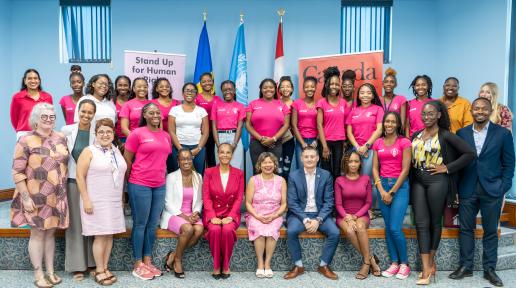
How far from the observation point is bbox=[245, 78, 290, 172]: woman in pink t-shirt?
4.18 m

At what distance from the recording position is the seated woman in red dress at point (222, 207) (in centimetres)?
355

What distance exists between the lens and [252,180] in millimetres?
3809

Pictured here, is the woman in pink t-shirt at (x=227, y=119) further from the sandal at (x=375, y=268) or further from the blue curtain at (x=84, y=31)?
the blue curtain at (x=84, y=31)

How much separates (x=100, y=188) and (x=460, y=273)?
308cm

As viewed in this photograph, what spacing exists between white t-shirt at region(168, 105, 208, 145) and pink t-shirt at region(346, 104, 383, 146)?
151cm

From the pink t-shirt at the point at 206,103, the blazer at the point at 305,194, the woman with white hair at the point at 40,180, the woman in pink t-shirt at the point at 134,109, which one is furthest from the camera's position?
the pink t-shirt at the point at 206,103

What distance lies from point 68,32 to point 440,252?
562cm

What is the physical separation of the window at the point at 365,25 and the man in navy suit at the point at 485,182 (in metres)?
2.89

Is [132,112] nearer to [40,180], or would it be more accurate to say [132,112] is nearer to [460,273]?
[40,180]

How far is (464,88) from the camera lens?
555 cm

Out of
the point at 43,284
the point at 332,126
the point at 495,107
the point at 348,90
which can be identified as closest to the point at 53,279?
the point at 43,284

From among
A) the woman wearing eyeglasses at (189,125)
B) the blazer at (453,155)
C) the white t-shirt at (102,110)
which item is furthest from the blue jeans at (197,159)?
Answer: the blazer at (453,155)

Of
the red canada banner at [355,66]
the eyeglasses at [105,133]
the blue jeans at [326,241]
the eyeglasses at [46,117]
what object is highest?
the red canada banner at [355,66]

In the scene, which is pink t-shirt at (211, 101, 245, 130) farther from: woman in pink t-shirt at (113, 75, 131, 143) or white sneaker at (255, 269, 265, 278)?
white sneaker at (255, 269, 265, 278)
